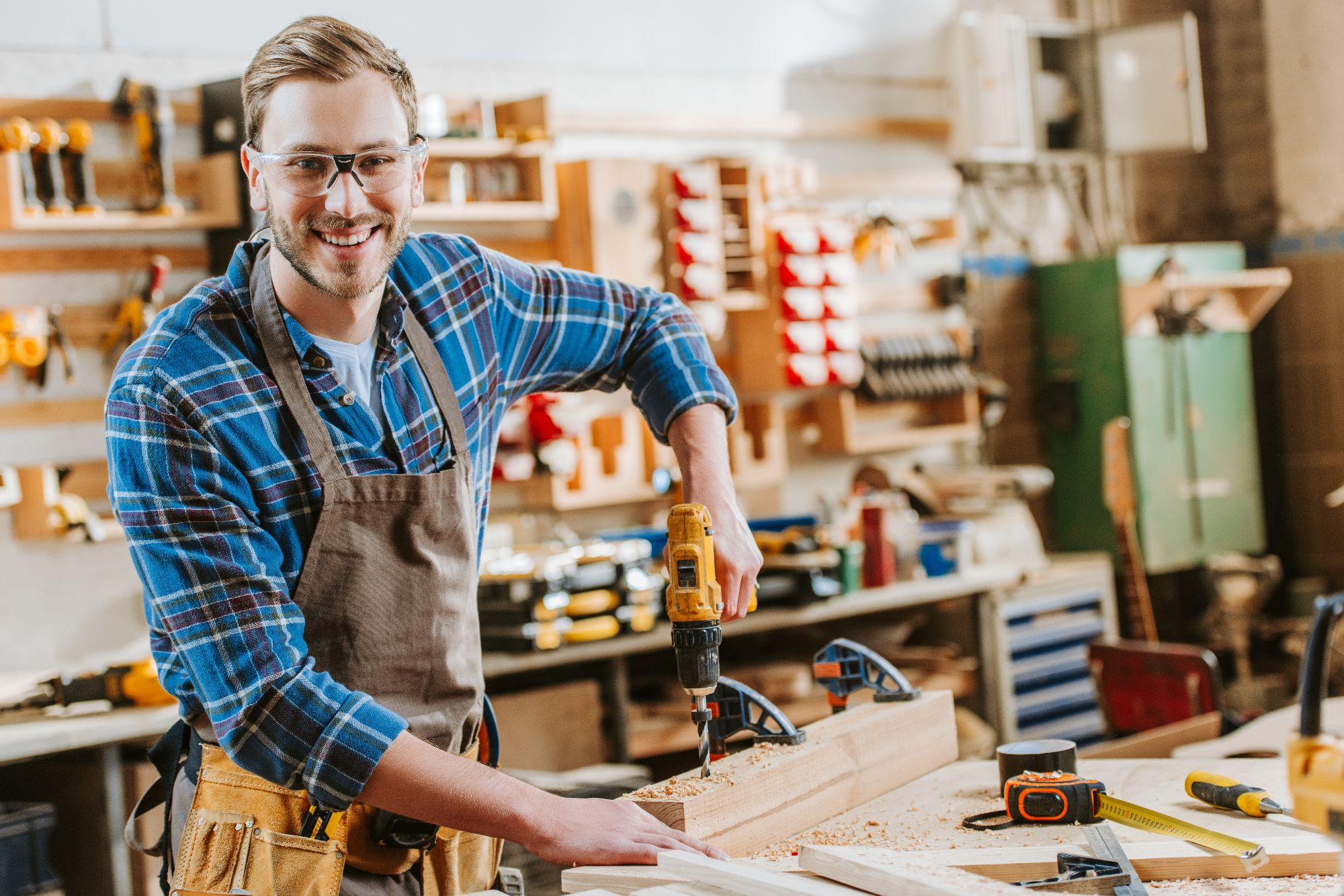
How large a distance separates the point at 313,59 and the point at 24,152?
214 centimetres

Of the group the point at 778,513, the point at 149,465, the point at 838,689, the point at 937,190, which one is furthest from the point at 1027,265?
the point at 149,465

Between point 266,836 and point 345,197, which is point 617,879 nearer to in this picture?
point 266,836

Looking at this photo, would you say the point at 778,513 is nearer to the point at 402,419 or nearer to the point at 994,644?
the point at 994,644

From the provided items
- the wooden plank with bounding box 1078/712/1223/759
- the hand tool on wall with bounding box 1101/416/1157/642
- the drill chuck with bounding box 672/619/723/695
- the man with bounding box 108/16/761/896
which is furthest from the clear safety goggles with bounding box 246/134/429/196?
the hand tool on wall with bounding box 1101/416/1157/642

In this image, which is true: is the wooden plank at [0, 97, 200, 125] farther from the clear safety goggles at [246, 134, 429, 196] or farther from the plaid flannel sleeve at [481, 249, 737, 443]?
the clear safety goggles at [246, 134, 429, 196]

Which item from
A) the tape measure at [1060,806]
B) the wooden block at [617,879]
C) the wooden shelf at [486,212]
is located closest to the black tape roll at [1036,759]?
the tape measure at [1060,806]

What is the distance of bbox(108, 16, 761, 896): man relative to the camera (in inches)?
55.1

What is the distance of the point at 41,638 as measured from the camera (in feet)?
11.3

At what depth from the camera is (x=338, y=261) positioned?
1.56m

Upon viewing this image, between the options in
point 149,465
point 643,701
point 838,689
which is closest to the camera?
point 149,465

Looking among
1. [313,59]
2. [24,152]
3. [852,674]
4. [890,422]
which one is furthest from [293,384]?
[890,422]

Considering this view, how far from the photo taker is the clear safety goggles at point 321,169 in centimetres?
154

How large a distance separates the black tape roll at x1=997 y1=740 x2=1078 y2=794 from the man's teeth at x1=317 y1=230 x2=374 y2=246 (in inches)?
39.4

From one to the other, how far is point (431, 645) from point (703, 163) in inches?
113
